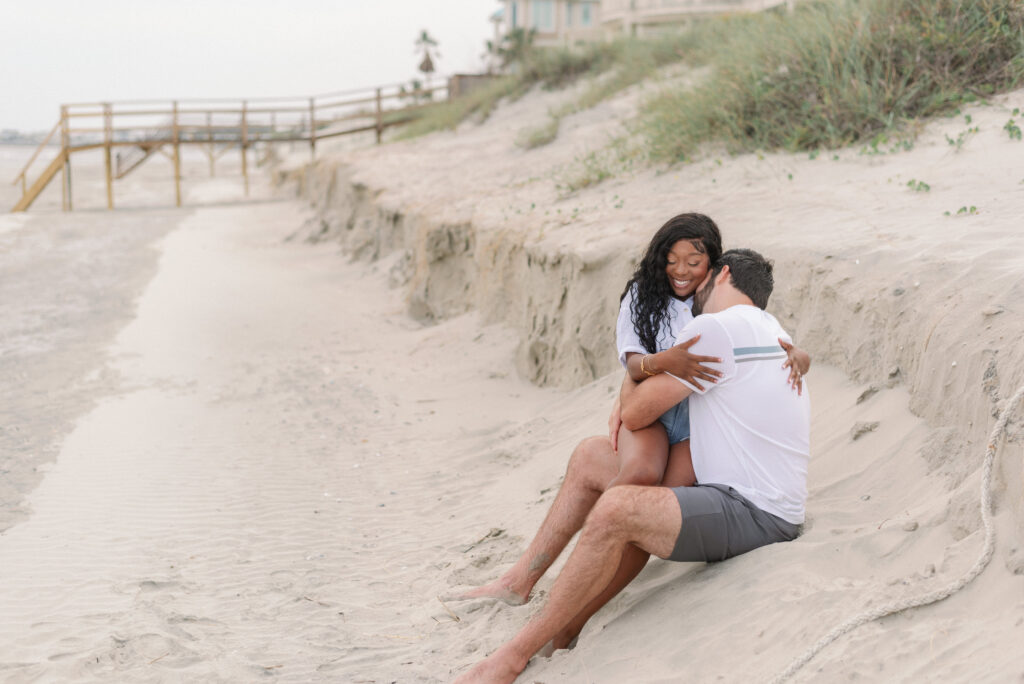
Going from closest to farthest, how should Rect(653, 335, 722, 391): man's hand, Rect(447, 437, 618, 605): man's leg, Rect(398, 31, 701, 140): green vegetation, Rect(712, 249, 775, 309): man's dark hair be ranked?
Rect(653, 335, 722, 391): man's hand, Rect(712, 249, 775, 309): man's dark hair, Rect(447, 437, 618, 605): man's leg, Rect(398, 31, 701, 140): green vegetation

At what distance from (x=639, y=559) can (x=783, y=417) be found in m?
0.75

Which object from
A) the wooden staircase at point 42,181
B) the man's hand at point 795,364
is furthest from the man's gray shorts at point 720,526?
the wooden staircase at point 42,181

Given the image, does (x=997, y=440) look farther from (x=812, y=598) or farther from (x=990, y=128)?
(x=990, y=128)

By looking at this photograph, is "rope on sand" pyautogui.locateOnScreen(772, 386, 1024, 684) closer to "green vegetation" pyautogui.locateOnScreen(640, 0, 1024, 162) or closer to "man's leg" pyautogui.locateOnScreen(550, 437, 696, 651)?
"man's leg" pyautogui.locateOnScreen(550, 437, 696, 651)

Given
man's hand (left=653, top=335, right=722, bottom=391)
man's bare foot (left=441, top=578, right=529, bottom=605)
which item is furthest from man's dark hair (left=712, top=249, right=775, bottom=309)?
man's bare foot (left=441, top=578, right=529, bottom=605)

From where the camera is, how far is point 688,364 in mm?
3307

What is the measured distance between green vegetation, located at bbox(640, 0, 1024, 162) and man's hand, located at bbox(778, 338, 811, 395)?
5345mm

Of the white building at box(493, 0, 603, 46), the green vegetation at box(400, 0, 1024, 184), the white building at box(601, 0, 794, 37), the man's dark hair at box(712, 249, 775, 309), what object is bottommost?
the man's dark hair at box(712, 249, 775, 309)

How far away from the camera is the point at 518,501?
573cm

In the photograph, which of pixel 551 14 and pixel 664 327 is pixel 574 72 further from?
pixel 551 14

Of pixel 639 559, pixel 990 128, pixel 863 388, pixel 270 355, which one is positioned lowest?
pixel 270 355

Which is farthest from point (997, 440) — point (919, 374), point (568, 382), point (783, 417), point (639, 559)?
point (568, 382)

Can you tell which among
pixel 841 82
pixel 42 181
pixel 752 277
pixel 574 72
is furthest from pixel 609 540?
pixel 42 181

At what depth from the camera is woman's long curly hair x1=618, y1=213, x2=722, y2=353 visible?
12.5 feet
